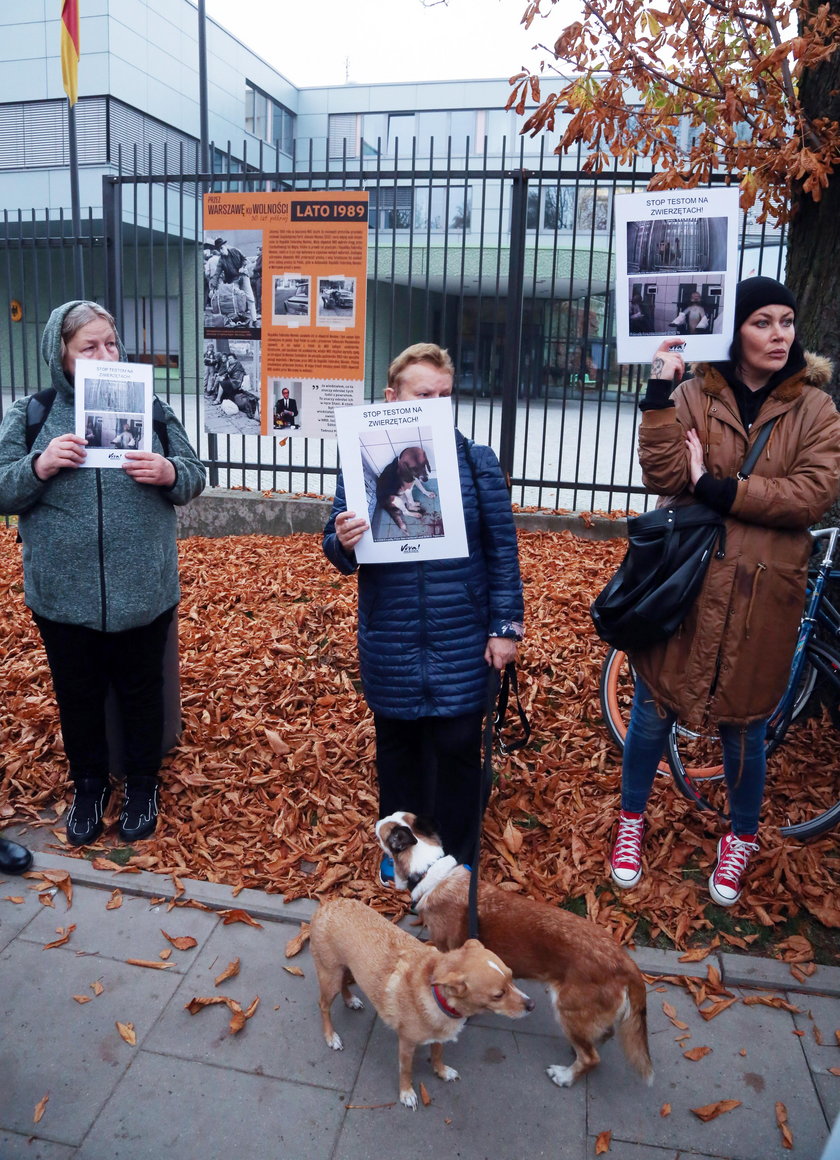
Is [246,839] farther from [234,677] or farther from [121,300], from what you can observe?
[121,300]

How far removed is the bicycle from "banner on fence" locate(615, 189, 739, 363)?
95cm

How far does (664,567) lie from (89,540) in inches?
→ 85.7

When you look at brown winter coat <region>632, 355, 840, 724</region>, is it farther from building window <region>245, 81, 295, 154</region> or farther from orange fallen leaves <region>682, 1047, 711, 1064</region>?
building window <region>245, 81, 295, 154</region>

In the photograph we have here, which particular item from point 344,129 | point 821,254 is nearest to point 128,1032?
point 821,254

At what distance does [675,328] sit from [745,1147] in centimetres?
250

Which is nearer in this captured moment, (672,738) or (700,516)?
(700,516)

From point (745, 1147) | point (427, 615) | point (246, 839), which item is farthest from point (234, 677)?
point (745, 1147)

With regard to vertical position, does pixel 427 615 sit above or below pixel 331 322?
below

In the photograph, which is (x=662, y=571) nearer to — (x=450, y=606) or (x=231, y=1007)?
(x=450, y=606)

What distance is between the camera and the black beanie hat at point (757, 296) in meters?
2.94

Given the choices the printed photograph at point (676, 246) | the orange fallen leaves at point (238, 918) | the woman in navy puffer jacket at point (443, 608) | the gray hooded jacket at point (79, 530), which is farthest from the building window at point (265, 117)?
the orange fallen leaves at point (238, 918)

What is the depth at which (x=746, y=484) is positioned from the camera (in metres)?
2.93

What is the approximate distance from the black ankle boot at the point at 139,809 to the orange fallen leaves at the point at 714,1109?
2387 mm

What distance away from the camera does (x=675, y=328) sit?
307 centimetres
